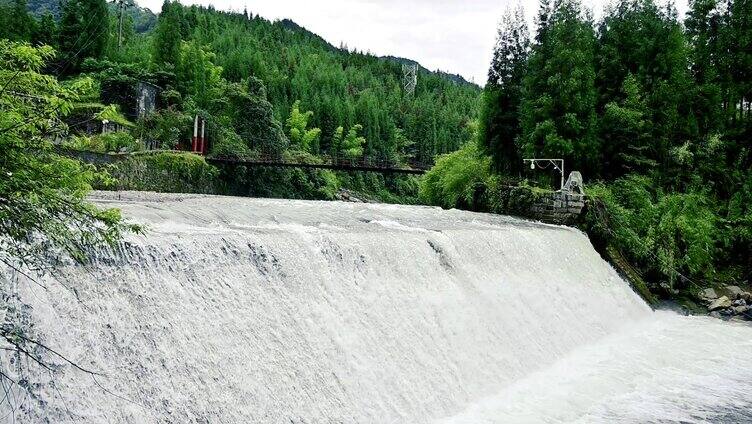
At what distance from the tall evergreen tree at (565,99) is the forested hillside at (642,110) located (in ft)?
0.14

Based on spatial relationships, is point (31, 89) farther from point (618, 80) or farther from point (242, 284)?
point (618, 80)

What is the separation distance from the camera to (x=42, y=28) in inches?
1619

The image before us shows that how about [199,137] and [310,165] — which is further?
[199,137]

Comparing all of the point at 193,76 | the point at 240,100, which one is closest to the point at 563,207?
the point at 240,100

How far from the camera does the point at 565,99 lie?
23.2m

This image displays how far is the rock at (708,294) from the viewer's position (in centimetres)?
1738

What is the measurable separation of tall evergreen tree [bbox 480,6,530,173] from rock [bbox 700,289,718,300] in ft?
33.6

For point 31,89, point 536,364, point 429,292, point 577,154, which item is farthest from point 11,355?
point 577,154

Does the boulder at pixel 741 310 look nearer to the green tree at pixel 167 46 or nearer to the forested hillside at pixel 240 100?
the forested hillside at pixel 240 100

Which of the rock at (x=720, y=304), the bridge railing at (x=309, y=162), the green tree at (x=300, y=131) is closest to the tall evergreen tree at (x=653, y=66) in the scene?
the rock at (x=720, y=304)

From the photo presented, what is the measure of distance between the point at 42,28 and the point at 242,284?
137 feet

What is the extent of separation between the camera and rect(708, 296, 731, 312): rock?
16672 mm

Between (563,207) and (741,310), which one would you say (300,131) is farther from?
(741,310)

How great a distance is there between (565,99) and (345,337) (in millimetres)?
17979
